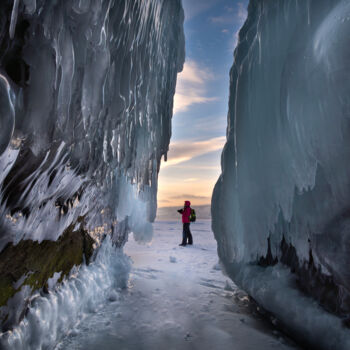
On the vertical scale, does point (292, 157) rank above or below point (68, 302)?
above

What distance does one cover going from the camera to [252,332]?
7.77 feet

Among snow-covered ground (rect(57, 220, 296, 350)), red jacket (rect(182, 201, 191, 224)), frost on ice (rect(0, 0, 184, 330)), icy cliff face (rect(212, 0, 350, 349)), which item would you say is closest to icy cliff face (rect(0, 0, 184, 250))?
frost on ice (rect(0, 0, 184, 330))

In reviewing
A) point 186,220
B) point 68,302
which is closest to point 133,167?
point 68,302

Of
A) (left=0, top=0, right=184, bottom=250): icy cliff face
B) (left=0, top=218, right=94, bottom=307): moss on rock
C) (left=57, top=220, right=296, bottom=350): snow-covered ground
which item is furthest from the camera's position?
(left=57, top=220, right=296, bottom=350): snow-covered ground

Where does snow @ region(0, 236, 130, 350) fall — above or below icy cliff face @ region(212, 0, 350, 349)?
below

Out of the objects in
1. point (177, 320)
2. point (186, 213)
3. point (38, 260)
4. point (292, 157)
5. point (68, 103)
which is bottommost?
point (177, 320)

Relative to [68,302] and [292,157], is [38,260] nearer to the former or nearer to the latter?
[68,302]

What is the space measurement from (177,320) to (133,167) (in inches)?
90.6

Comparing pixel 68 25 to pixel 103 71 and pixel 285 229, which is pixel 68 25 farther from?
pixel 285 229

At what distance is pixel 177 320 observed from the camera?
8.64 ft

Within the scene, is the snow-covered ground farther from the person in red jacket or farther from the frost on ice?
the person in red jacket

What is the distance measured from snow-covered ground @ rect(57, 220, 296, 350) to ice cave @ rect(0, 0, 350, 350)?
2 centimetres

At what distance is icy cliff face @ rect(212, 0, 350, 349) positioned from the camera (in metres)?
1.82

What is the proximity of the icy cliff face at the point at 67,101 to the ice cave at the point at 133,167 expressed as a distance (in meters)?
0.01
